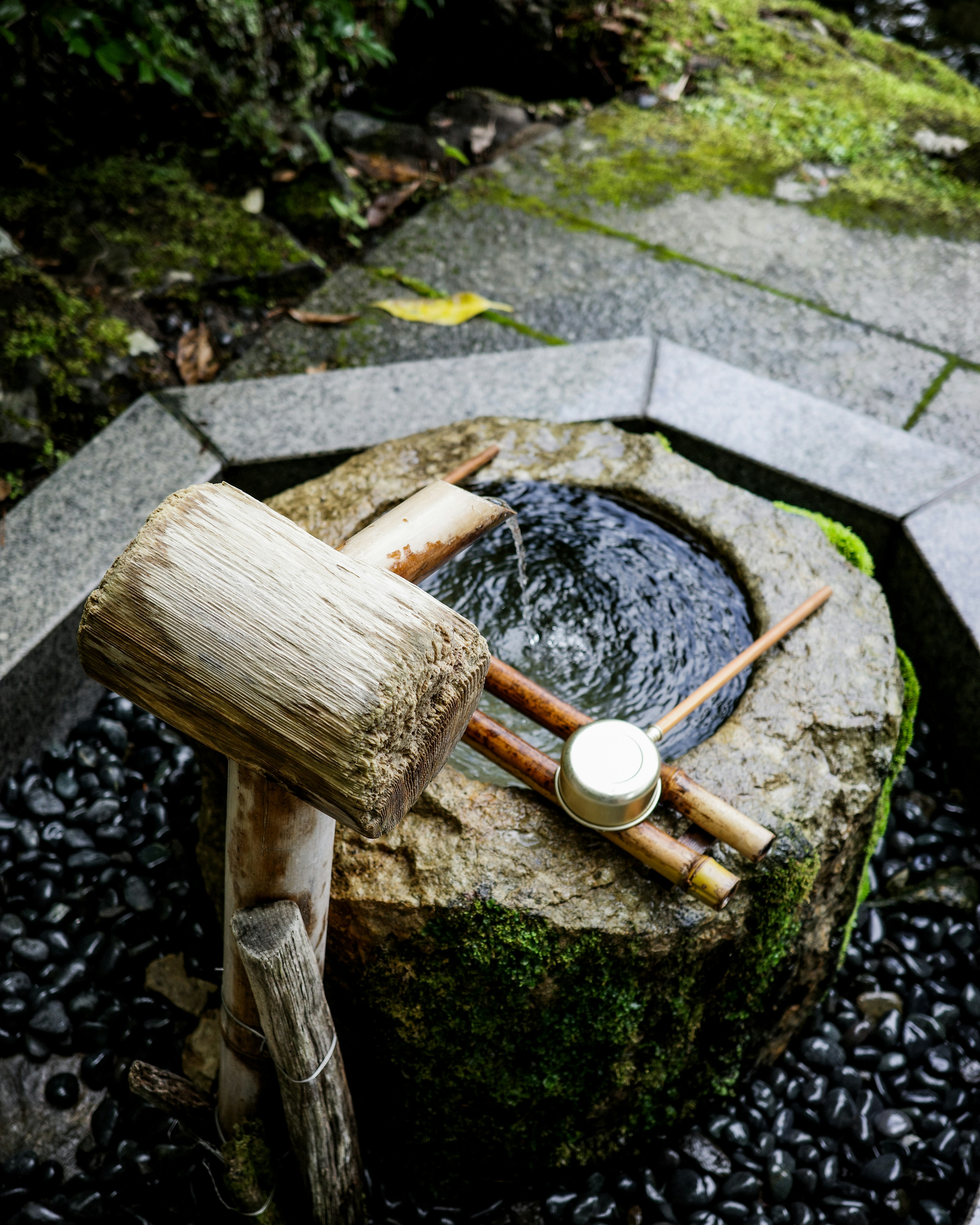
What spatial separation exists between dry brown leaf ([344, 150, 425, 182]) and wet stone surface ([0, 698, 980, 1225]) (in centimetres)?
365

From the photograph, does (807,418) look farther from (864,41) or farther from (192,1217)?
(864,41)

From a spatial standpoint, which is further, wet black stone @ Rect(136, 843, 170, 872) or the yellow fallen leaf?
the yellow fallen leaf

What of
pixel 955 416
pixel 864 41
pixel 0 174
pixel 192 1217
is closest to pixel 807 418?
pixel 955 416

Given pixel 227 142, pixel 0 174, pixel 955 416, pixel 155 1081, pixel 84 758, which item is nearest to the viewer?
pixel 155 1081

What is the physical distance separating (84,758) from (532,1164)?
1903 millimetres

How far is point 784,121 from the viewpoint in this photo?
589cm

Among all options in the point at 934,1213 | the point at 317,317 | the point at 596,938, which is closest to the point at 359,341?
the point at 317,317

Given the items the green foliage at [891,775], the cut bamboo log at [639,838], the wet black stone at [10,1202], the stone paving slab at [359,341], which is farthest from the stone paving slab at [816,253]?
the wet black stone at [10,1202]

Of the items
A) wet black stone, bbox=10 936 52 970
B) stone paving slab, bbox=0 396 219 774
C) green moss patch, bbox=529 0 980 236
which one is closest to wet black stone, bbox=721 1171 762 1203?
wet black stone, bbox=10 936 52 970

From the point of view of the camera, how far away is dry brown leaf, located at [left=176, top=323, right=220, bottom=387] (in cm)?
411

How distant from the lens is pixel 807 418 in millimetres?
3770

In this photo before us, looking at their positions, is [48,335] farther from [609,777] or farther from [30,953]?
[609,777]

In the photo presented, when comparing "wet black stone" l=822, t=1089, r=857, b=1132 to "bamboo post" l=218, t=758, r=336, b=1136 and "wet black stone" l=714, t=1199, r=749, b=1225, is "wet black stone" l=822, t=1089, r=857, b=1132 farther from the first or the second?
"bamboo post" l=218, t=758, r=336, b=1136

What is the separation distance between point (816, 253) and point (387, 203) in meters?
2.34
